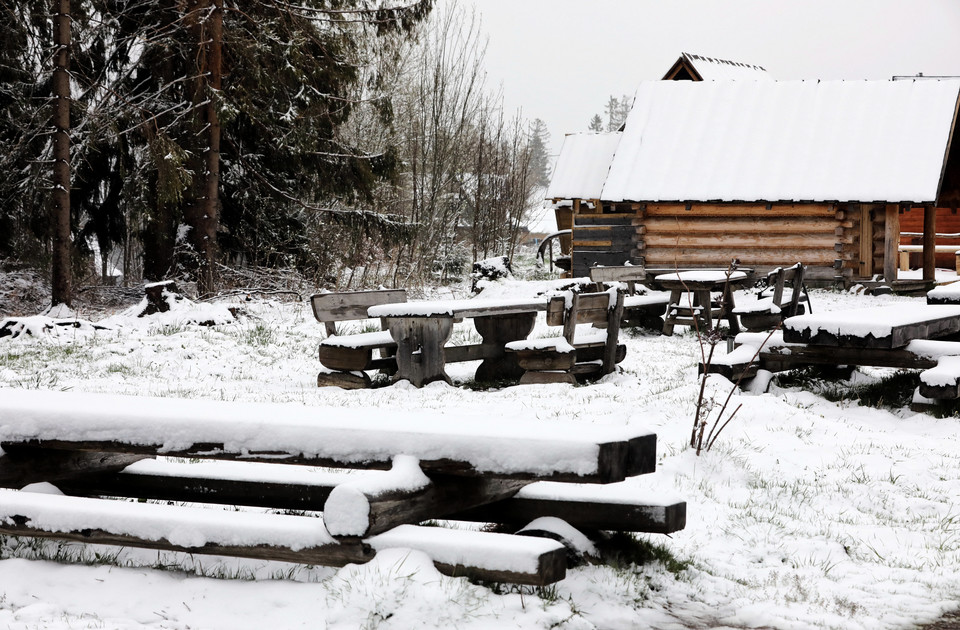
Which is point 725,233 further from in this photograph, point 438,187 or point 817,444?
point 817,444

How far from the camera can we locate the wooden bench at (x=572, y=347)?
28.2ft

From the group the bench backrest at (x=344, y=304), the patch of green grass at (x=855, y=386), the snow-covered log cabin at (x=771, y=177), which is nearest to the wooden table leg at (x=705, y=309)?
the patch of green grass at (x=855, y=386)

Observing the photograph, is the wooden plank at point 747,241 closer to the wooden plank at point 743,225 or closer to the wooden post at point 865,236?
the wooden plank at point 743,225

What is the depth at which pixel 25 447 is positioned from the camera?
3748 mm

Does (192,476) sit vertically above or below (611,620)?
above

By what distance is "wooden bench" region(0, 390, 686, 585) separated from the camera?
3.19 meters

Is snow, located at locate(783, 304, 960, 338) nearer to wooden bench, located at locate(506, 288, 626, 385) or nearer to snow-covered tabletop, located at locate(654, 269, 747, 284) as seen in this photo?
wooden bench, located at locate(506, 288, 626, 385)

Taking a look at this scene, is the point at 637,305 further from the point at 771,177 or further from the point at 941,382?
the point at 771,177

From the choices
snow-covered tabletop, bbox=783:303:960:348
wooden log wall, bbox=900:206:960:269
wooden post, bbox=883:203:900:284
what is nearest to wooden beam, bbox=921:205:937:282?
wooden post, bbox=883:203:900:284

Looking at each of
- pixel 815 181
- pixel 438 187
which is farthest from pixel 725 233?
pixel 438 187

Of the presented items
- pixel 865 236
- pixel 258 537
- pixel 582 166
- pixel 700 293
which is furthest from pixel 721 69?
pixel 258 537

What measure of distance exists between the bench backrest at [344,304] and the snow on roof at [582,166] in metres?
12.1

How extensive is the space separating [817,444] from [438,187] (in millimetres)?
17814

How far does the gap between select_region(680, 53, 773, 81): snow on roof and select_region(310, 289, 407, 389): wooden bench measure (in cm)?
1690
